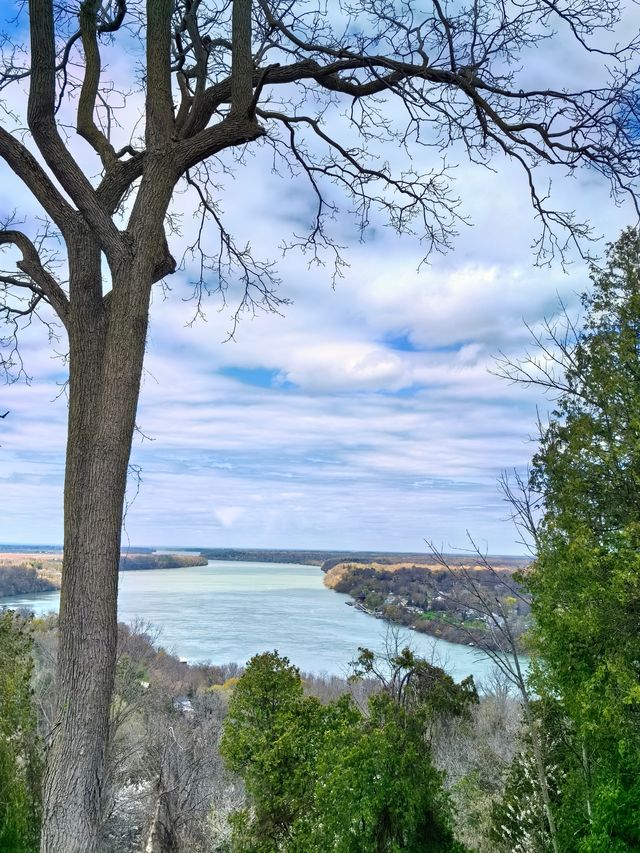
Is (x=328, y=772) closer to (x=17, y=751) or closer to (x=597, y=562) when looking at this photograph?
(x=17, y=751)

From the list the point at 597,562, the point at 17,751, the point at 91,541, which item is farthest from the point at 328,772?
the point at 91,541

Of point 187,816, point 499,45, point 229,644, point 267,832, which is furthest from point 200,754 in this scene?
point 229,644

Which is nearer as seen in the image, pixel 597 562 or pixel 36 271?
pixel 36 271

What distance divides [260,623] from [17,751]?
977 inches

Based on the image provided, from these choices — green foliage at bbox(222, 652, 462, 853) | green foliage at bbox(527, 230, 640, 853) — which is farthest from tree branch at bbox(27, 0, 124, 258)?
green foliage at bbox(527, 230, 640, 853)

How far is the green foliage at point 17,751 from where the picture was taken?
405 centimetres

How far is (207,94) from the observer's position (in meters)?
3.48

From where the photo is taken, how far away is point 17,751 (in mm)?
4719

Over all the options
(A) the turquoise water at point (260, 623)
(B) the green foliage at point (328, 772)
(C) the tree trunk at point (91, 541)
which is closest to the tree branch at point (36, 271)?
(C) the tree trunk at point (91, 541)

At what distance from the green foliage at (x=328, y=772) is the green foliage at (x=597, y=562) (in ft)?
4.16

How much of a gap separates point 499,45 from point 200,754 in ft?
35.4

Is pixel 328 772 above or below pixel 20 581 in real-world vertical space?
above

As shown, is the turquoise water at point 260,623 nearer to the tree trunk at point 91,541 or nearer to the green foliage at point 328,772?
the green foliage at point 328,772

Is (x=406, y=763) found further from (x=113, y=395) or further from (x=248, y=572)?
(x=248, y=572)
